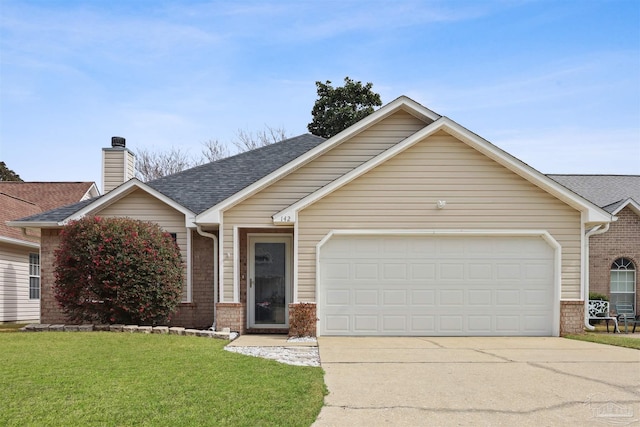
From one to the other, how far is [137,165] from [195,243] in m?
27.9

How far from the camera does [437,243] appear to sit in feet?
41.8

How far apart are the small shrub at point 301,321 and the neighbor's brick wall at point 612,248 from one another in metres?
11.0

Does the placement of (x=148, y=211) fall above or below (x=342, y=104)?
below

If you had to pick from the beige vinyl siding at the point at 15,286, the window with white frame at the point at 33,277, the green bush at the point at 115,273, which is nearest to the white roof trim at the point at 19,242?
the beige vinyl siding at the point at 15,286

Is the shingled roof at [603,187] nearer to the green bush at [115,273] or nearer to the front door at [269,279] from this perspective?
the front door at [269,279]

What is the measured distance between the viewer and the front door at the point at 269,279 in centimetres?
1375

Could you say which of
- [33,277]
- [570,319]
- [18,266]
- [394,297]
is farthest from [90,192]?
[570,319]

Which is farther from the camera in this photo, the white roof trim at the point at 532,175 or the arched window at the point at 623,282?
the arched window at the point at 623,282

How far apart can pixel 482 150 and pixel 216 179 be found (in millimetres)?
7741

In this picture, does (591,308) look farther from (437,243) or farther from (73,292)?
(73,292)

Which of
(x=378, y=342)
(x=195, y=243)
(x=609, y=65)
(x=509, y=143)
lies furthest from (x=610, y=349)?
(x=509, y=143)

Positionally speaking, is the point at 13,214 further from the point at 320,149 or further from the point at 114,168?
the point at 320,149

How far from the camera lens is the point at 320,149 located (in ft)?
44.0

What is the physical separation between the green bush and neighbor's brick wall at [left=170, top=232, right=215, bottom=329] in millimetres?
1206
